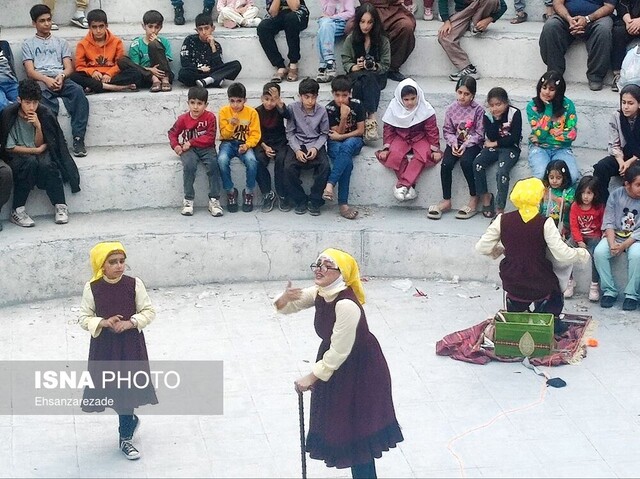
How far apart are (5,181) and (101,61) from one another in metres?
2.11

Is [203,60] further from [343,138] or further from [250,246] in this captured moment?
[250,246]

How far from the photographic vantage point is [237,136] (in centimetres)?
1103

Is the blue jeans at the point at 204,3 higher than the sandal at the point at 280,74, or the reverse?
the blue jeans at the point at 204,3

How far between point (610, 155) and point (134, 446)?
16.1ft

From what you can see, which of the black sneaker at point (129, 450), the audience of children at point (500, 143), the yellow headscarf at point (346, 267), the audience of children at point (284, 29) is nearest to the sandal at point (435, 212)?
the audience of children at point (500, 143)

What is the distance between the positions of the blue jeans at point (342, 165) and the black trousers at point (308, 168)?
82 millimetres

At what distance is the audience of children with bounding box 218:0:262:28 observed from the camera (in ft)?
41.9

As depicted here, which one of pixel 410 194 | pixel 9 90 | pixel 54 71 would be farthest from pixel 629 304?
pixel 9 90

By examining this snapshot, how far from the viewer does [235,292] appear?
10.5 m

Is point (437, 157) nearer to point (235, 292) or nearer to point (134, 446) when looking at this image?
point (235, 292)

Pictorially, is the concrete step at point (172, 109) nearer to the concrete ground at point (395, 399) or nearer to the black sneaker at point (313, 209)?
the black sneaker at point (313, 209)

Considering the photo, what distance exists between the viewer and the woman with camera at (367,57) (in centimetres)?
1162

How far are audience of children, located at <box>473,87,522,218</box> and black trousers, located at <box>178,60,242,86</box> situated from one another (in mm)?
2717

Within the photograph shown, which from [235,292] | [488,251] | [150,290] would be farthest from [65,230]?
[488,251]
